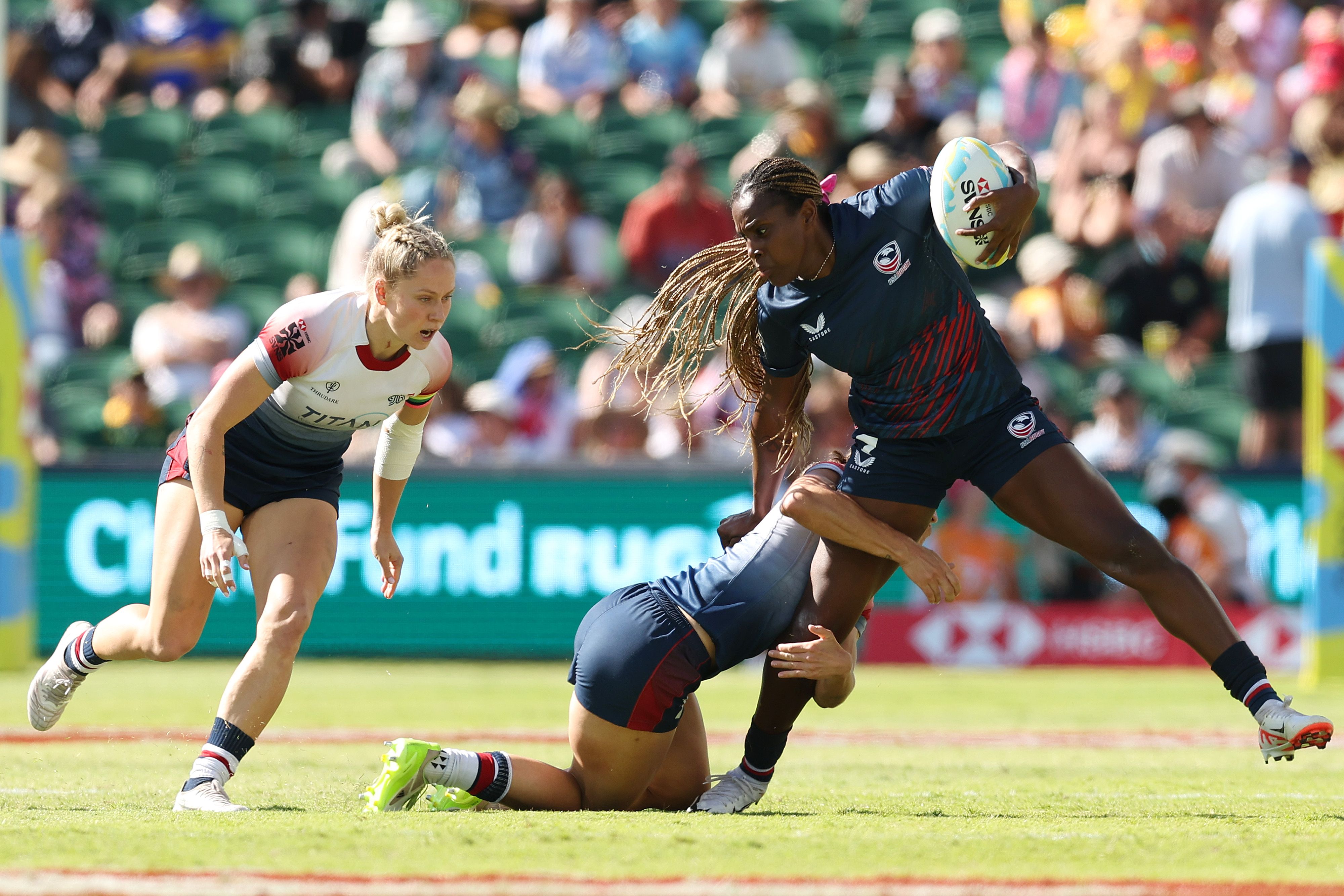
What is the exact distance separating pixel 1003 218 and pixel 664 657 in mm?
1713

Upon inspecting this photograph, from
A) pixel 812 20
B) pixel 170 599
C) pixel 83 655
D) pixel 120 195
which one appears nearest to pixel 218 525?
pixel 170 599

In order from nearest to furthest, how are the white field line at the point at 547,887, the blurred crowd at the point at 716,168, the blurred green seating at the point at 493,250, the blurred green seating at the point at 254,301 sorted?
1. the white field line at the point at 547,887
2. the blurred crowd at the point at 716,168
3. the blurred green seating at the point at 254,301
4. the blurred green seating at the point at 493,250

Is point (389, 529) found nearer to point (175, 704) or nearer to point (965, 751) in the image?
point (965, 751)

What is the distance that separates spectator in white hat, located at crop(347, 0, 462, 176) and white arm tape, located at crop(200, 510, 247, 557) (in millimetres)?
9713

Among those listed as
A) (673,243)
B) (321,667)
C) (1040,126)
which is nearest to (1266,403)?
(1040,126)

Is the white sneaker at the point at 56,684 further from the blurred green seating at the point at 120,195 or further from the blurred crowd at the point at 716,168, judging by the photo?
the blurred green seating at the point at 120,195

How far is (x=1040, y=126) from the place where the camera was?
14055 mm

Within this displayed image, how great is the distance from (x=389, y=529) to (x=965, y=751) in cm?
277

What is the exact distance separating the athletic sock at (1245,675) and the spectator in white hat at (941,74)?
9.32 meters

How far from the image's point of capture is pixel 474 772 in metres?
5.02

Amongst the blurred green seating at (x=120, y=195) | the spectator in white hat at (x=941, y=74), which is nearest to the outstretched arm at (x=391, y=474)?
the spectator in white hat at (x=941, y=74)

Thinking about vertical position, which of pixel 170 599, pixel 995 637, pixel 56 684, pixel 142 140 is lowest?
pixel 995 637

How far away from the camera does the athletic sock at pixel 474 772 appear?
16.4 feet

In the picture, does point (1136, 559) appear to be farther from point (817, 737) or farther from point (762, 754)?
point (817, 737)
